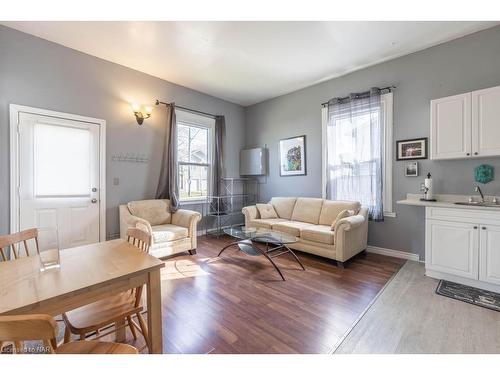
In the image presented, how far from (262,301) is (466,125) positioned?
299 cm

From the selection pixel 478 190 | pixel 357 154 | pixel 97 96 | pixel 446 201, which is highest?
pixel 97 96

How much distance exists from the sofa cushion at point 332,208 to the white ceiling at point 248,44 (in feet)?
7.20

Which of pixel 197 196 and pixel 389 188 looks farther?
pixel 197 196

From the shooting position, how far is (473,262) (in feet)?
7.77

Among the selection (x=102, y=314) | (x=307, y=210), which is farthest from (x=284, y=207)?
(x=102, y=314)

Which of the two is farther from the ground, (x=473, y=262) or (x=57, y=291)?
(x=57, y=291)

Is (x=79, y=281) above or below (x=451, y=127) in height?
below

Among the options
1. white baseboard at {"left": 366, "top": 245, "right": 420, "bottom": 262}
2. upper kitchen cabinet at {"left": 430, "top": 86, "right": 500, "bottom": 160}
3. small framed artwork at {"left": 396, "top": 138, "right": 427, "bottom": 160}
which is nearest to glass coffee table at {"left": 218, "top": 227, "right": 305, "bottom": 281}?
white baseboard at {"left": 366, "top": 245, "right": 420, "bottom": 262}

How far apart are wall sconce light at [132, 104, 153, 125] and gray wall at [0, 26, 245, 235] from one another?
0.09 m

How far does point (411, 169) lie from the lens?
10.6 ft

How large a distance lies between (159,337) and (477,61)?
438 centimetres

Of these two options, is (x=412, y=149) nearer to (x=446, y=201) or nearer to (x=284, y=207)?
(x=446, y=201)
